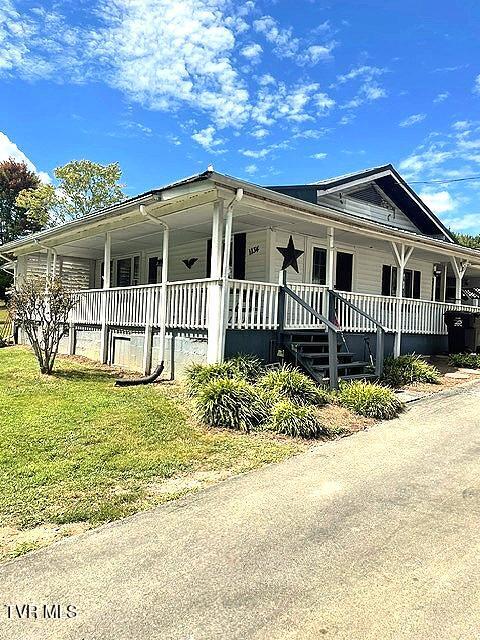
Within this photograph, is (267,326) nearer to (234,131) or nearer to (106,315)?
(106,315)

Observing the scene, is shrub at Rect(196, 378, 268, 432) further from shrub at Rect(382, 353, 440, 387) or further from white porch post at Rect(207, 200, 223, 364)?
shrub at Rect(382, 353, 440, 387)

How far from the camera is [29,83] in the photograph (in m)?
17.3

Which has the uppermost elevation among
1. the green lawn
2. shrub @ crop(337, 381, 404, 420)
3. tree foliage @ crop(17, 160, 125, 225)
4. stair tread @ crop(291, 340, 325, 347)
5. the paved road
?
tree foliage @ crop(17, 160, 125, 225)

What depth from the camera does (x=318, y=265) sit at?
43.6 feet

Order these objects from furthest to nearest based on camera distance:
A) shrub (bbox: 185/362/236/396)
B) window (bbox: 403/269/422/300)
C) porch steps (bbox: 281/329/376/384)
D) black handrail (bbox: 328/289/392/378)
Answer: window (bbox: 403/269/422/300), black handrail (bbox: 328/289/392/378), porch steps (bbox: 281/329/376/384), shrub (bbox: 185/362/236/396)

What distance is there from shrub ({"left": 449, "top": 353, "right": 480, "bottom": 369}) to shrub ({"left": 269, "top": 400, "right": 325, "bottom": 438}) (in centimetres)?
734

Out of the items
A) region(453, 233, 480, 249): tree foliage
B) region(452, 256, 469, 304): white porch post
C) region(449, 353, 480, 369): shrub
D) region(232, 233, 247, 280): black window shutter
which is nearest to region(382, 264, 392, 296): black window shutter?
region(452, 256, 469, 304): white porch post

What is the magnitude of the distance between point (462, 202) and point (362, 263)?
24254 millimetres

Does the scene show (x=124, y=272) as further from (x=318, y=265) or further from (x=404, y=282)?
(x=404, y=282)

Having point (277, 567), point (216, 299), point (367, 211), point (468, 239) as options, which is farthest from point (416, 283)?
point (468, 239)

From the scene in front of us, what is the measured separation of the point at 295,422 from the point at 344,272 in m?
8.56

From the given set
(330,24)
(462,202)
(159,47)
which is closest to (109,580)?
(159,47)

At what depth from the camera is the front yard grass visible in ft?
12.7

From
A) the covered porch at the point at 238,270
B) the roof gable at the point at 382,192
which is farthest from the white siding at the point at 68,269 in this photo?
the roof gable at the point at 382,192
